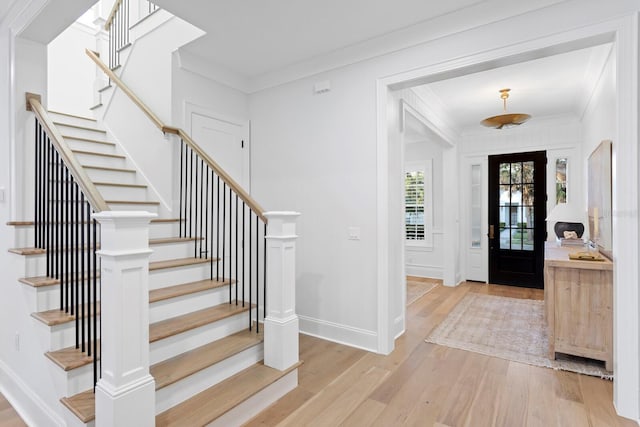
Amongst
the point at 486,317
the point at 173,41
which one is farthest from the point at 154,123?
the point at 486,317

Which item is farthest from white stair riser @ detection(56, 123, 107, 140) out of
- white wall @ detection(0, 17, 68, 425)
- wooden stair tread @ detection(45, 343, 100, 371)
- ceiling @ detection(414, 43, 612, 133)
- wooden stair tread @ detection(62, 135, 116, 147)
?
ceiling @ detection(414, 43, 612, 133)

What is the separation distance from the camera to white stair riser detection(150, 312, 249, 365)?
7.35 ft

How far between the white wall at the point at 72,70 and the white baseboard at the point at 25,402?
3711 mm

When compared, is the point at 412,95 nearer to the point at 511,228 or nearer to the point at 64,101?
the point at 511,228

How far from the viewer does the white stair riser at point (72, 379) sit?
185cm

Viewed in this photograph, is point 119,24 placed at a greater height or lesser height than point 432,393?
greater

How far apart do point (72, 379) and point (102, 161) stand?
106 inches

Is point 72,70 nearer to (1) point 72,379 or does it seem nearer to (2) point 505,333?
(1) point 72,379

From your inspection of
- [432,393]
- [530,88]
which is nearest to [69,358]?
[432,393]

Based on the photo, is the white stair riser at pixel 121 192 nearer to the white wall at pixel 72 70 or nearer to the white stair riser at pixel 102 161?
the white stair riser at pixel 102 161

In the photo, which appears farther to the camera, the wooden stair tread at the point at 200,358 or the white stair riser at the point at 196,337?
the white stair riser at the point at 196,337

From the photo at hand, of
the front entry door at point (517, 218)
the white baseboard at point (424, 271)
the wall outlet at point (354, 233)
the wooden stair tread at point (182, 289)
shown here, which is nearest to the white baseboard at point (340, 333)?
the wall outlet at point (354, 233)

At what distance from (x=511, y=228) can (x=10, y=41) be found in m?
6.80

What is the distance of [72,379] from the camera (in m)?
1.86
